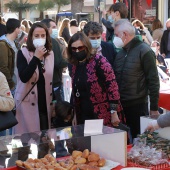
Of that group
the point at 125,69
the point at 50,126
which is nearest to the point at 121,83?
the point at 125,69

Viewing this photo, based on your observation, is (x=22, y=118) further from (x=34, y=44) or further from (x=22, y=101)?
(x=34, y=44)

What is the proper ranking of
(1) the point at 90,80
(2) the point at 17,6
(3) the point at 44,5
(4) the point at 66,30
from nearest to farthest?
(1) the point at 90,80 → (4) the point at 66,30 → (2) the point at 17,6 → (3) the point at 44,5

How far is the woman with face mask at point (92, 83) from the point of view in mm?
3912

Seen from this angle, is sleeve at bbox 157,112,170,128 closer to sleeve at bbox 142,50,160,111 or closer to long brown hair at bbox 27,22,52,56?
sleeve at bbox 142,50,160,111

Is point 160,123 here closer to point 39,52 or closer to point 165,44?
point 39,52

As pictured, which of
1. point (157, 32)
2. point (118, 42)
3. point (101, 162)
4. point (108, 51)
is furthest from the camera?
point (157, 32)

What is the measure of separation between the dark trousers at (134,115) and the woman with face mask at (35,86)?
0.76 metres

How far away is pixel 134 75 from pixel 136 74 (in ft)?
0.07

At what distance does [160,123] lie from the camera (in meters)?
3.20

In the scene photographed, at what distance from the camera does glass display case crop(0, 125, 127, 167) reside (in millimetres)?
2814

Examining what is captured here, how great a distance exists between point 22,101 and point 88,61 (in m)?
0.80

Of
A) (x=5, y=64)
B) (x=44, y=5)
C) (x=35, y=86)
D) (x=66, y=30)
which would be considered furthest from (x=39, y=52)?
(x=44, y=5)

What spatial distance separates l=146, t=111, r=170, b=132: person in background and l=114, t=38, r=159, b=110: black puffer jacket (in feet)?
3.24

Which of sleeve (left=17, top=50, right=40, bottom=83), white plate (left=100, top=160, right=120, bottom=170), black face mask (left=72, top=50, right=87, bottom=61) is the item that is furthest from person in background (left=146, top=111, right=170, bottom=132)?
sleeve (left=17, top=50, right=40, bottom=83)
